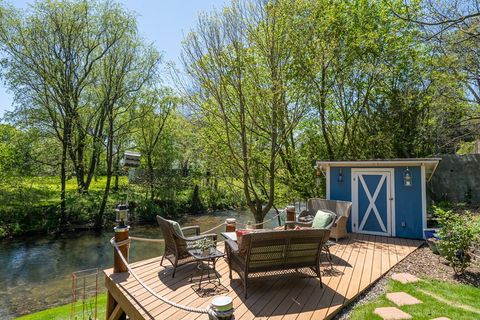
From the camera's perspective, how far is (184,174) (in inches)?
806

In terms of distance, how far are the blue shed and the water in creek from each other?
7340 mm

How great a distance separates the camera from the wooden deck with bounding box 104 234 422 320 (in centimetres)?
328

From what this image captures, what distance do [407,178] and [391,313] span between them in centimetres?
424

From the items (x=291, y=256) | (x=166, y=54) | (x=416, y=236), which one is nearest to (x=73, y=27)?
(x=166, y=54)

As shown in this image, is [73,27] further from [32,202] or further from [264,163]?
[264,163]

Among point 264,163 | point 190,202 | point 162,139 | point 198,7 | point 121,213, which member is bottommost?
point 190,202

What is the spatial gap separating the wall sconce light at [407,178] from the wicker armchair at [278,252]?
4060mm

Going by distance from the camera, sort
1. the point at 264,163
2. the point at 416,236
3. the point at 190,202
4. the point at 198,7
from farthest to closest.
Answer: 1. the point at 190,202
2. the point at 264,163
3. the point at 198,7
4. the point at 416,236

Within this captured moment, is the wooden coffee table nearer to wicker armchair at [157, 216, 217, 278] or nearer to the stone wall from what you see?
wicker armchair at [157, 216, 217, 278]

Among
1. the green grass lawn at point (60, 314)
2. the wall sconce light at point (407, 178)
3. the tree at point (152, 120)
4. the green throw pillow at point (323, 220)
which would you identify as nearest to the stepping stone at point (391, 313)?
the green throw pillow at point (323, 220)

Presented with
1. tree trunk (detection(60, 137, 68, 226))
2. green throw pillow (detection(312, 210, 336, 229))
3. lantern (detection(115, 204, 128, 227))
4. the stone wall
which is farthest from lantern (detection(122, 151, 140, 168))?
the stone wall

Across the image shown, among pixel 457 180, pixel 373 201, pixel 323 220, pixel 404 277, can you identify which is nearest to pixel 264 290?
pixel 323 220

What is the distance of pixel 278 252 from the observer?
12.1 ft

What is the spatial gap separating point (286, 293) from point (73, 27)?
16.1 meters
